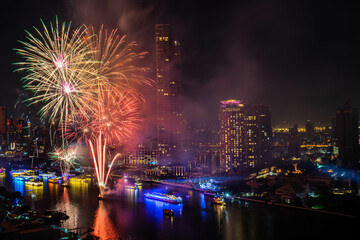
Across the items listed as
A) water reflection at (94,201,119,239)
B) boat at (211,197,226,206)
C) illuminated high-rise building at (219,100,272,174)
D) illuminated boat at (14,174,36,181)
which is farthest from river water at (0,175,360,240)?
illuminated high-rise building at (219,100,272,174)

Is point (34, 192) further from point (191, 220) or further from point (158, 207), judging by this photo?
point (191, 220)

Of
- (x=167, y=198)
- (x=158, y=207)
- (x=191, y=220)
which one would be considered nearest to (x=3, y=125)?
(x=167, y=198)

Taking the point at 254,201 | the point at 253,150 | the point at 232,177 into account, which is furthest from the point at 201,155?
the point at 254,201

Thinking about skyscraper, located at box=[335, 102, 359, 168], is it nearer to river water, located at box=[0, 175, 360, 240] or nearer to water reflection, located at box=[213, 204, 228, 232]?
river water, located at box=[0, 175, 360, 240]

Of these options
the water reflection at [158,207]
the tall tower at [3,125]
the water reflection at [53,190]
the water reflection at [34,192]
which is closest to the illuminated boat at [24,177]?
the water reflection at [53,190]

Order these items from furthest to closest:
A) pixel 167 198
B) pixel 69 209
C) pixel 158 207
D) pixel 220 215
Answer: pixel 167 198 → pixel 158 207 → pixel 69 209 → pixel 220 215

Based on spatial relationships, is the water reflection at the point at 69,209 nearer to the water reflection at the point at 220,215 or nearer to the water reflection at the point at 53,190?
the water reflection at the point at 53,190

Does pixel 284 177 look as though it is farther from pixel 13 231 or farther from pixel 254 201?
pixel 13 231
